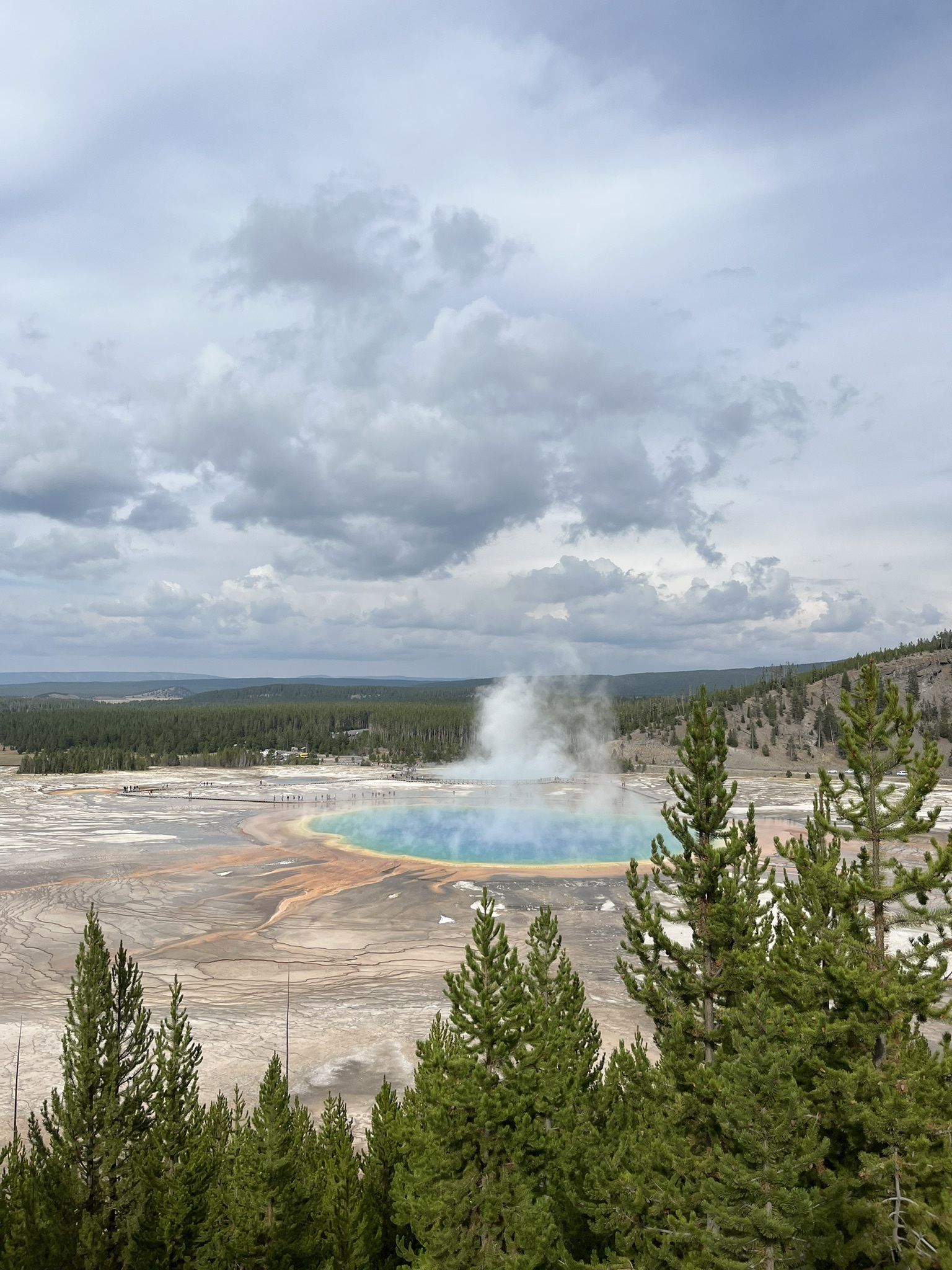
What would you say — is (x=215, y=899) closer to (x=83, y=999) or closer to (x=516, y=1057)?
(x=83, y=999)

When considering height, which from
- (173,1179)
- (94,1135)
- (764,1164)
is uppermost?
(764,1164)

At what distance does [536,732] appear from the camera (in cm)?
15812

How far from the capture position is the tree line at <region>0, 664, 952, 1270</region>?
9.77 meters

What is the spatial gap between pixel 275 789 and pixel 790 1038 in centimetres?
10045

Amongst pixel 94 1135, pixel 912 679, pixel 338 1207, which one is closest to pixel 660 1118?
pixel 338 1207

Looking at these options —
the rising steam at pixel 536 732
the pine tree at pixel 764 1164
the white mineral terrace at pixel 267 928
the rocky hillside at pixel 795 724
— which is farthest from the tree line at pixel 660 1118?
the rocky hillside at pixel 795 724

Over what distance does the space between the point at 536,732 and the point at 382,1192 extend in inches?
5609

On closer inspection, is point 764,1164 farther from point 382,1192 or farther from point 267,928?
point 267,928

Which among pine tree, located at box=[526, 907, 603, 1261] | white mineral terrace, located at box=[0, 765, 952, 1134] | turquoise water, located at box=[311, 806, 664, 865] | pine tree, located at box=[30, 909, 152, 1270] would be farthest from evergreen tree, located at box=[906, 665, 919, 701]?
pine tree, located at box=[30, 909, 152, 1270]

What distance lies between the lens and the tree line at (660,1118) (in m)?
9.77

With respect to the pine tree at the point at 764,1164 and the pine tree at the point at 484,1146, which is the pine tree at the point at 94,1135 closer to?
the pine tree at the point at 484,1146

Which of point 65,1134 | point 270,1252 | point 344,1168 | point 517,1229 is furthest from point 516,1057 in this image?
point 65,1134

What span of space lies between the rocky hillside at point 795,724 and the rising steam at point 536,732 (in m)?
7.72

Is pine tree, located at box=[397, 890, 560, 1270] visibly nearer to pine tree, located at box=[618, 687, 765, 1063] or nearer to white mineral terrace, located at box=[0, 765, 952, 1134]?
pine tree, located at box=[618, 687, 765, 1063]
